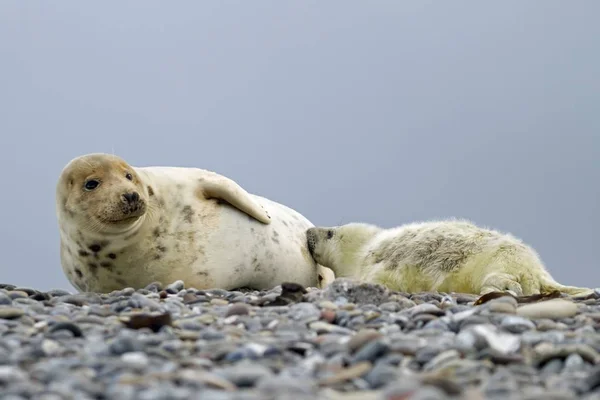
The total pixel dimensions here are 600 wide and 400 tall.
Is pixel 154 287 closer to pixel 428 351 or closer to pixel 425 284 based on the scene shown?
pixel 425 284

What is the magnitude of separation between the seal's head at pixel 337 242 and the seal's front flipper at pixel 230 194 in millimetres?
805

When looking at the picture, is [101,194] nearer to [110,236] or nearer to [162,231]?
[110,236]

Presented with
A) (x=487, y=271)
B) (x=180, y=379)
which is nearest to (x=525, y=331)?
(x=180, y=379)

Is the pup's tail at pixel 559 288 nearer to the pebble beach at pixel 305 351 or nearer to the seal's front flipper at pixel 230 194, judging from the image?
the pebble beach at pixel 305 351

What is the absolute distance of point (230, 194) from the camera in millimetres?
7797

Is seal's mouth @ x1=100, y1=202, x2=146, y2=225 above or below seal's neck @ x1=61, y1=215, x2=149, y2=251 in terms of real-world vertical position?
above

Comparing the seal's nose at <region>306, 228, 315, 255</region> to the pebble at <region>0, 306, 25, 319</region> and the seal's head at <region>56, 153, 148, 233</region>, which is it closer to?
the seal's head at <region>56, 153, 148, 233</region>

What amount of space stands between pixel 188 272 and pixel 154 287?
2.15ft

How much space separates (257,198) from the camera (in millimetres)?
8852

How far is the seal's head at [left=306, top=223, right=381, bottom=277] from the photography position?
27.1 ft

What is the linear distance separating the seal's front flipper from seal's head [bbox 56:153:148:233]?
76cm

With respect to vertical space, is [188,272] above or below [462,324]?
above

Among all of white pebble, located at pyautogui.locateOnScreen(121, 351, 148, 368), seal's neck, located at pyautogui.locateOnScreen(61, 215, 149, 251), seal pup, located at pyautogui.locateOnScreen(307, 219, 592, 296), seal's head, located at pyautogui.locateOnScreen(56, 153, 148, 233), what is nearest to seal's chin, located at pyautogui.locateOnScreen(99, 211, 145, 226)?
seal's head, located at pyautogui.locateOnScreen(56, 153, 148, 233)

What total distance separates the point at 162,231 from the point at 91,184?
0.80m
